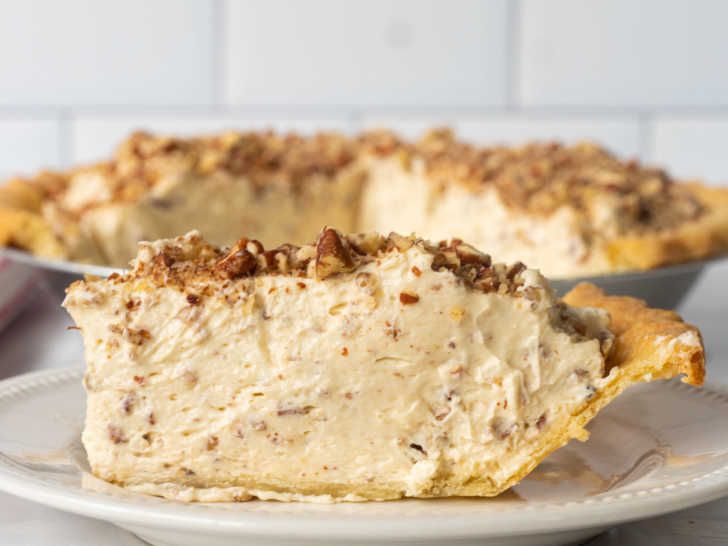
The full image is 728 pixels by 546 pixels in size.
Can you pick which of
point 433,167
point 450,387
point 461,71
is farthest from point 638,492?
point 461,71

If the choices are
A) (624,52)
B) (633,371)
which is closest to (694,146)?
(624,52)

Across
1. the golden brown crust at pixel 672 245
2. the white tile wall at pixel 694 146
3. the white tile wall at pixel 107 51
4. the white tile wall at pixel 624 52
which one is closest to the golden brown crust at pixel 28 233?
the golden brown crust at pixel 672 245

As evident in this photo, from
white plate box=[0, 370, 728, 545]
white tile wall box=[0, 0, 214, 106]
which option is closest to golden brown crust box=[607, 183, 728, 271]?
white plate box=[0, 370, 728, 545]

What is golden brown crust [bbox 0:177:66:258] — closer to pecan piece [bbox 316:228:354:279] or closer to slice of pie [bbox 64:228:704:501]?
slice of pie [bbox 64:228:704:501]

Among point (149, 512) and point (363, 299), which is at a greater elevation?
point (363, 299)

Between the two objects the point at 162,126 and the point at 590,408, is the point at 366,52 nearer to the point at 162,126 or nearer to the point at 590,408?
the point at 162,126

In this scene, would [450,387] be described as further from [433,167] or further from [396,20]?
[396,20]
